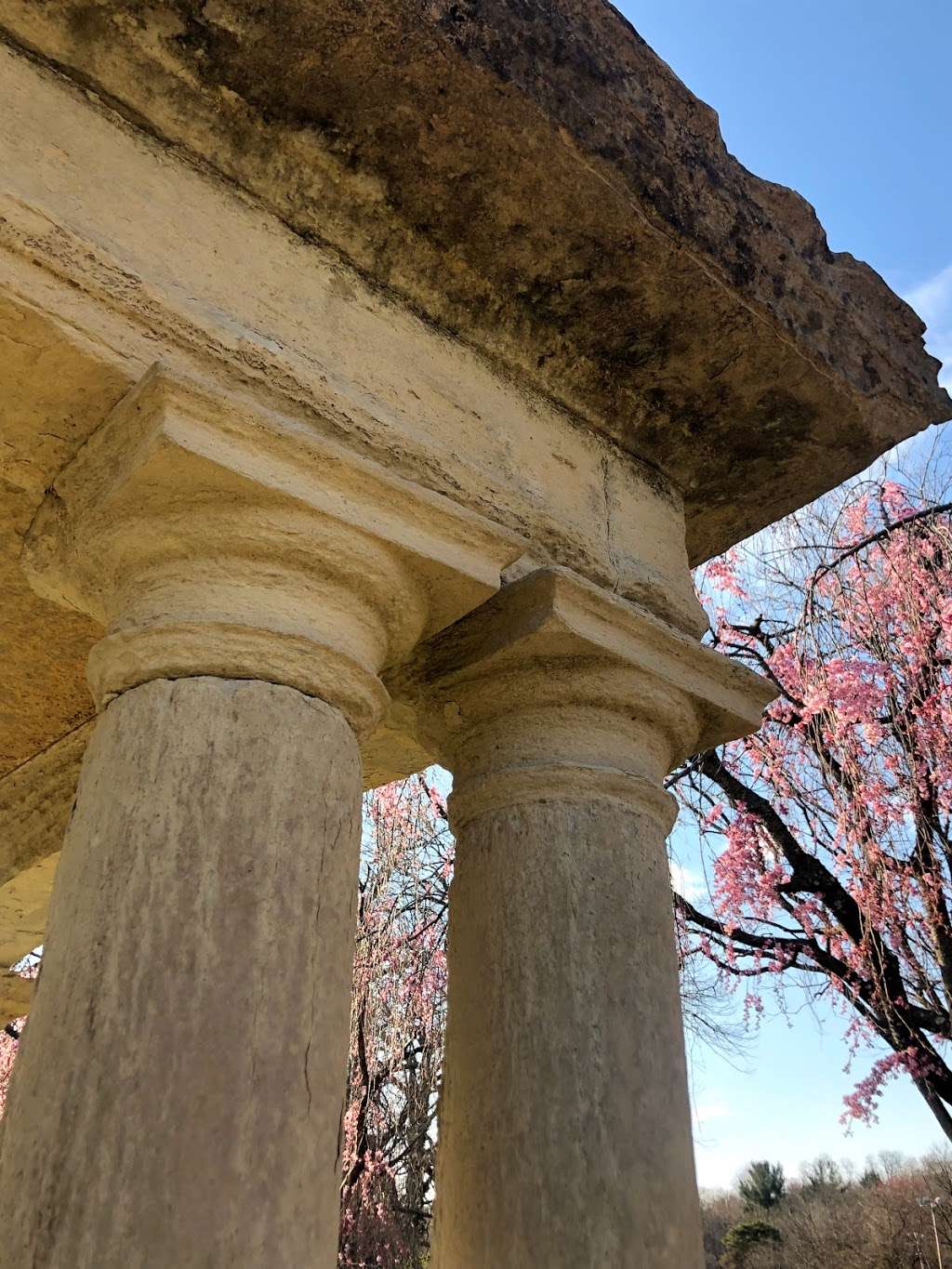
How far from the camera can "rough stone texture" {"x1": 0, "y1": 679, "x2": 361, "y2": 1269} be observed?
1541 millimetres

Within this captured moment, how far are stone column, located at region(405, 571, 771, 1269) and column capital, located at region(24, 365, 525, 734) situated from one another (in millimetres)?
482

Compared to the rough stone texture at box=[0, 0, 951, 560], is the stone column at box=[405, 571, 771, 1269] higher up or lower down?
lower down

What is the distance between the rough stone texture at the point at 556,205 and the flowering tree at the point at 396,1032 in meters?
7.57

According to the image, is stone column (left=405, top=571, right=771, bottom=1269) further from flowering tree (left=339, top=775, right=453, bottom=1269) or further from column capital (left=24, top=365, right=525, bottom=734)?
flowering tree (left=339, top=775, right=453, bottom=1269)

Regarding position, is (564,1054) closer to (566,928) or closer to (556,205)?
(566,928)

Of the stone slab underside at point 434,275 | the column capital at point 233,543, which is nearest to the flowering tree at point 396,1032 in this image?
the stone slab underside at point 434,275

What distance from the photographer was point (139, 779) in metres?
1.88

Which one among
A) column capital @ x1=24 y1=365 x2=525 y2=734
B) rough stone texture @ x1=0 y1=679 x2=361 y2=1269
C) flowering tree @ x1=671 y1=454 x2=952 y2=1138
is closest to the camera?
rough stone texture @ x1=0 y1=679 x2=361 y2=1269

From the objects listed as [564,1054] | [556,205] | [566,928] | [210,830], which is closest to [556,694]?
[566,928]

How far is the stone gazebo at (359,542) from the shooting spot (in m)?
1.71

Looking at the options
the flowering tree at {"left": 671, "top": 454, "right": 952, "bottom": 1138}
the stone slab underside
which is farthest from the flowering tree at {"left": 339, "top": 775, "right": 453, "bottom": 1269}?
the stone slab underside

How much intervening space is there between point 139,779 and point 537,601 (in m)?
1.08

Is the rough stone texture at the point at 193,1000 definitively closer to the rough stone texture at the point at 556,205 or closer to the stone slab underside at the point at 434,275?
the stone slab underside at the point at 434,275

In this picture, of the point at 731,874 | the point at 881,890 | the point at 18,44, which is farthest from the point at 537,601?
the point at 731,874
